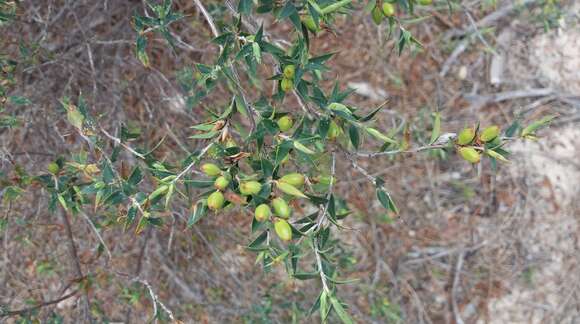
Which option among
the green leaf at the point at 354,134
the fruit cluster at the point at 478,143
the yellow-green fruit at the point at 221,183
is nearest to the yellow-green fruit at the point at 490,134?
the fruit cluster at the point at 478,143

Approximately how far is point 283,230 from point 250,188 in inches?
4.4

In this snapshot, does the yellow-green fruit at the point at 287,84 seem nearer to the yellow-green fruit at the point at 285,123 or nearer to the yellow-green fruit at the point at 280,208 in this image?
the yellow-green fruit at the point at 285,123

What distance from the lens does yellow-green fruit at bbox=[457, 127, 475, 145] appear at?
1.22 m

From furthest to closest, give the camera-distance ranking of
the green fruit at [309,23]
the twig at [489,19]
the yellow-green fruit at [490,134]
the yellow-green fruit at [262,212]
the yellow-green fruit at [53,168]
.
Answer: the twig at [489,19] → the yellow-green fruit at [53,168] → the green fruit at [309,23] → the yellow-green fruit at [490,134] → the yellow-green fruit at [262,212]

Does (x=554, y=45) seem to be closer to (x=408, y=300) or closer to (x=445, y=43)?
(x=445, y=43)

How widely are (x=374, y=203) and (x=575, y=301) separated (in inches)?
65.4

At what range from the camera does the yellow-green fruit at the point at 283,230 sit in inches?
42.8

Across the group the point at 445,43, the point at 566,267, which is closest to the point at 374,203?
the point at 445,43

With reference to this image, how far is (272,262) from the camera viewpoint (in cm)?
139

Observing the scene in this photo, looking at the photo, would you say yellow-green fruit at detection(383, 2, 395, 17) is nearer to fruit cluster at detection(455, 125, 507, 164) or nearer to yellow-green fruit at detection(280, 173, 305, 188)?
fruit cluster at detection(455, 125, 507, 164)

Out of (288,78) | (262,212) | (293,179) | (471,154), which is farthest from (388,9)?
(262,212)

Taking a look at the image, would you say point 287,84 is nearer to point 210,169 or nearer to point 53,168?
point 210,169

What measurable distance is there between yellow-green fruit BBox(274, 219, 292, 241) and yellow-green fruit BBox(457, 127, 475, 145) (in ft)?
1.54

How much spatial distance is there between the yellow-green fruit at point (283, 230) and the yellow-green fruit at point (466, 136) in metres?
0.47
